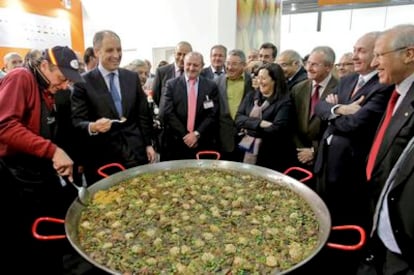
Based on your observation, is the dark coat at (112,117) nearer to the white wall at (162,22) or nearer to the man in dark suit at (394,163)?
the man in dark suit at (394,163)

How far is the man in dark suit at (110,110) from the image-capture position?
78.2 inches

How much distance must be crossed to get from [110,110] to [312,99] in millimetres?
1493

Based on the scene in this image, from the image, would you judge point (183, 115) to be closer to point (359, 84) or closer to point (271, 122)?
point (271, 122)

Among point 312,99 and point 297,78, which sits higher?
point 297,78

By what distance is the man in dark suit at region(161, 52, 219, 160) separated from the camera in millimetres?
2639

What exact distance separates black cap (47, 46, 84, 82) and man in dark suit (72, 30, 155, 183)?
447mm

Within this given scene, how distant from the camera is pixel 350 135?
1873 millimetres

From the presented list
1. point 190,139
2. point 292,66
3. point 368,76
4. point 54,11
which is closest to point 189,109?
point 190,139

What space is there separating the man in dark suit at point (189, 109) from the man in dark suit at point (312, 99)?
734 millimetres

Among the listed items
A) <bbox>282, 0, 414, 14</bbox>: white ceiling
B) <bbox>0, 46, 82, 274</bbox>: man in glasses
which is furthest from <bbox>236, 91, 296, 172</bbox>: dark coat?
<bbox>282, 0, 414, 14</bbox>: white ceiling

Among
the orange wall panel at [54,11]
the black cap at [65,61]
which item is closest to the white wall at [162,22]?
the orange wall panel at [54,11]

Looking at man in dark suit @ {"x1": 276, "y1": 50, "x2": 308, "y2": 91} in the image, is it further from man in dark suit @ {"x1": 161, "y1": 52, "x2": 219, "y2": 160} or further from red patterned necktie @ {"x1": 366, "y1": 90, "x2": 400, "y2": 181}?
red patterned necktie @ {"x1": 366, "y1": 90, "x2": 400, "y2": 181}

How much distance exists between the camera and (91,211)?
147 cm

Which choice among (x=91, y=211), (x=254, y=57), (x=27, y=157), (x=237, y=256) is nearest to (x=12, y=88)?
(x=27, y=157)
